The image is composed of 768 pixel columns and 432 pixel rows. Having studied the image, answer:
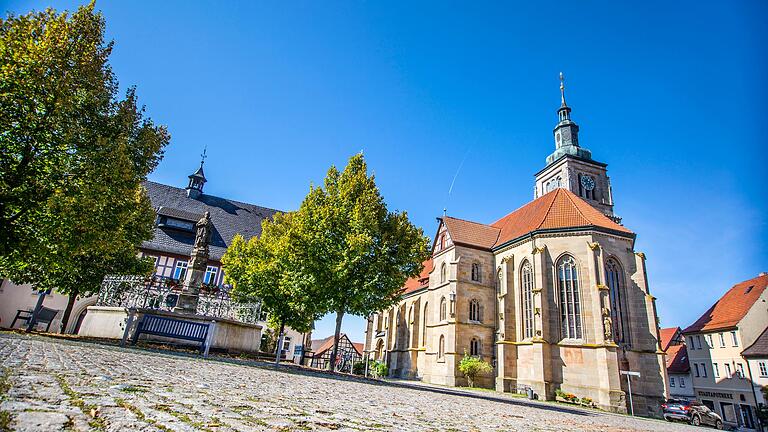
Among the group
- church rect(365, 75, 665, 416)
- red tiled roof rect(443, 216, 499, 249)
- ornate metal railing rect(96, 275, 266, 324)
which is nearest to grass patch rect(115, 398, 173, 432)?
ornate metal railing rect(96, 275, 266, 324)

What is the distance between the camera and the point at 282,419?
12.5 feet

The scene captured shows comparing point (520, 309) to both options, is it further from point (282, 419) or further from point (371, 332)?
point (282, 419)

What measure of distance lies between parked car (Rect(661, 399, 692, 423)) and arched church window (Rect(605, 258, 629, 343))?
4454 mm

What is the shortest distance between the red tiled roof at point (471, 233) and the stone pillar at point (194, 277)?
21.4 m

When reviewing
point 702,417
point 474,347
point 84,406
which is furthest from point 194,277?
point 702,417

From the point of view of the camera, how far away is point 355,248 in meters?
17.2

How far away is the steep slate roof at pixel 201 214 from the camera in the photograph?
32.2m

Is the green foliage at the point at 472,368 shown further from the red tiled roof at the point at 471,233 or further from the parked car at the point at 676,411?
the parked car at the point at 676,411

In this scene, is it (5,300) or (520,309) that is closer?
(5,300)

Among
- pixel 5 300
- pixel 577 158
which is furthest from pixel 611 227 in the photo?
pixel 5 300

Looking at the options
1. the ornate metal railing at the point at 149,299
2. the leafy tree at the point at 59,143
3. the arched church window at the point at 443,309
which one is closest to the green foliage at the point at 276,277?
the ornate metal railing at the point at 149,299

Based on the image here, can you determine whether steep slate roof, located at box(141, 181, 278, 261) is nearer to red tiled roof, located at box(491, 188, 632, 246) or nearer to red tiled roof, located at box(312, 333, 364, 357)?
red tiled roof, located at box(312, 333, 364, 357)

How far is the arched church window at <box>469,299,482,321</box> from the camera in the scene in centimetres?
3162

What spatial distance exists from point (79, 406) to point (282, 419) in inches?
66.5
